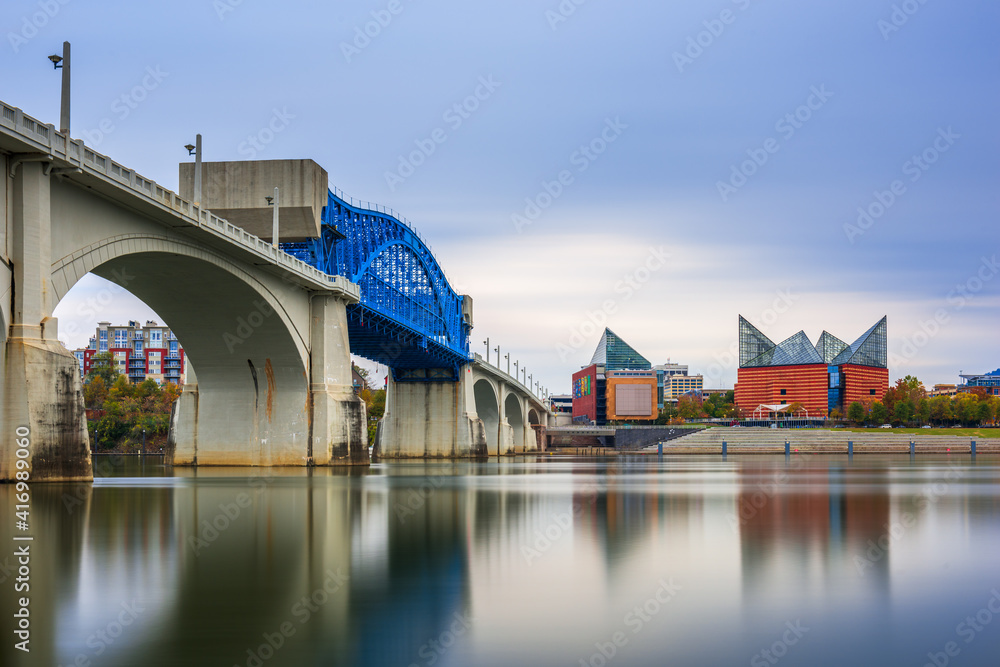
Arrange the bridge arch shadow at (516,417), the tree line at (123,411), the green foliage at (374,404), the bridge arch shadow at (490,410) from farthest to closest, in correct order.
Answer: the bridge arch shadow at (516,417)
the green foliage at (374,404)
the tree line at (123,411)
the bridge arch shadow at (490,410)

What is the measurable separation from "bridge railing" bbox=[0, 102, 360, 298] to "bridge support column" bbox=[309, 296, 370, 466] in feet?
25.0

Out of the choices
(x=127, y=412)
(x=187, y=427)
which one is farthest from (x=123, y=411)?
(x=187, y=427)

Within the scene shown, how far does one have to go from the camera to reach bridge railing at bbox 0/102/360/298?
2900 cm

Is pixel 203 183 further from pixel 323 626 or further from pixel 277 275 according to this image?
pixel 323 626

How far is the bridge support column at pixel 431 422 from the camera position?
342ft

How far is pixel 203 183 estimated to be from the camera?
196ft

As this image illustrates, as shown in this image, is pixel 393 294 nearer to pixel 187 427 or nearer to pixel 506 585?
pixel 187 427

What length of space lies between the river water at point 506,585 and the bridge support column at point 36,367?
7.10 ft

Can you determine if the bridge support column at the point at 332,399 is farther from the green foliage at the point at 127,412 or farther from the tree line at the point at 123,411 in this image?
the green foliage at the point at 127,412

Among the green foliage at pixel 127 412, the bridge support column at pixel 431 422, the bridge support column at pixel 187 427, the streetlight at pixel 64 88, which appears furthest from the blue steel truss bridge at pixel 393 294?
the green foliage at pixel 127 412

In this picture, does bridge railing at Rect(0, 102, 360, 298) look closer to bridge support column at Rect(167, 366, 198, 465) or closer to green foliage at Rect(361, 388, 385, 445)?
bridge support column at Rect(167, 366, 198, 465)

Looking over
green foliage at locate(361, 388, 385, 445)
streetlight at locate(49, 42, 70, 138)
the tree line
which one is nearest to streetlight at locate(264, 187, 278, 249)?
streetlight at locate(49, 42, 70, 138)

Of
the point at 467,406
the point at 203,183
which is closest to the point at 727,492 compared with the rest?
the point at 203,183

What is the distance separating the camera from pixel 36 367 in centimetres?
2878
